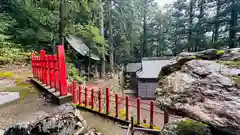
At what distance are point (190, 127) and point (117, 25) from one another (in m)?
14.1

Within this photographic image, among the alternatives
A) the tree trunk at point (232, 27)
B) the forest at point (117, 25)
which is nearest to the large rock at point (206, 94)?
the forest at point (117, 25)

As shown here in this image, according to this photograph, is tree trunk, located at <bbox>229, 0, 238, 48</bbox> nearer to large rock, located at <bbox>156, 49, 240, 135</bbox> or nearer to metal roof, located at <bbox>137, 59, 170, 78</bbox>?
metal roof, located at <bbox>137, 59, 170, 78</bbox>

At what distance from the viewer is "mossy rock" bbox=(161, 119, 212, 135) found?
4.03ft

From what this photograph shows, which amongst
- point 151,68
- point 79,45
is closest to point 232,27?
point 151,68

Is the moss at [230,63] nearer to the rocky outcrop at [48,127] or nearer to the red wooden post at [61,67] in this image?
the rocky outcrop at [48,127]

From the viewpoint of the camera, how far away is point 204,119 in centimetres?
115

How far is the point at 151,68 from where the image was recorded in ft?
39.9

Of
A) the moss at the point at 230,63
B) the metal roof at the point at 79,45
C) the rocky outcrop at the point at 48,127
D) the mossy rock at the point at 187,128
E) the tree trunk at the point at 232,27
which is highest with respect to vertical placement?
the tree trunk at the point at 232,27

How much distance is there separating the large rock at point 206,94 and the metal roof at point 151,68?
9699 mm

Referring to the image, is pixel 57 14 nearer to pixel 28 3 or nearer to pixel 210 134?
pixel 28 3

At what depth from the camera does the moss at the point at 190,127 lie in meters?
1.24

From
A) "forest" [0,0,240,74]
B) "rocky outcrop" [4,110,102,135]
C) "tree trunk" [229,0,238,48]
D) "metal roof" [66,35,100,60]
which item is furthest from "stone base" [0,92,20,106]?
"tree trunk" [229,0,238,48]

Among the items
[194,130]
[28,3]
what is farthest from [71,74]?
[194,130]

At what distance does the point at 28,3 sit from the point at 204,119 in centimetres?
916
